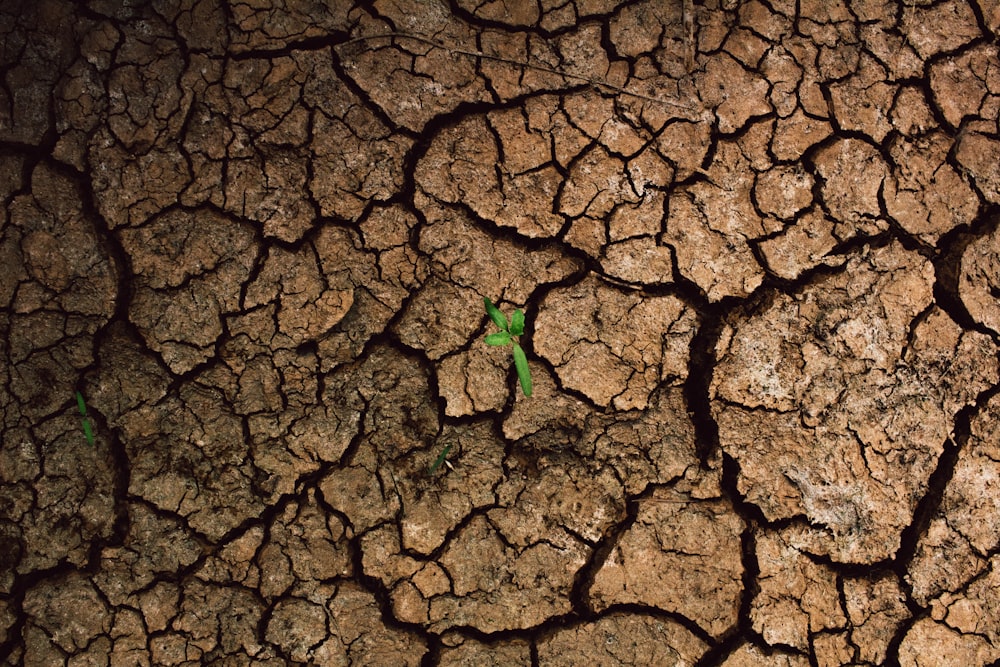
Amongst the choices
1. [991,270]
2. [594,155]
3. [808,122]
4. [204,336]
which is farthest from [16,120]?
[991,270]

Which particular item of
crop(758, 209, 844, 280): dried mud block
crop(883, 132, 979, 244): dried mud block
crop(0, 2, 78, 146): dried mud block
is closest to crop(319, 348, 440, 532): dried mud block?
crop(758, 209, 844, 280): dried mud block

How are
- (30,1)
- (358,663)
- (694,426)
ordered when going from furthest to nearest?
(30,1) < (694,426) < (358,663)

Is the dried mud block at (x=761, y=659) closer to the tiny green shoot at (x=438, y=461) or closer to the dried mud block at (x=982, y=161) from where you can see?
the tiny green shoot at (x=438, y=461)

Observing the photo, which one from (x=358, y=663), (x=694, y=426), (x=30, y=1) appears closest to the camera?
(x=358, y=663)

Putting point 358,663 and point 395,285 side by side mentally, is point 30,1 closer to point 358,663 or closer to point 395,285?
point 395,285

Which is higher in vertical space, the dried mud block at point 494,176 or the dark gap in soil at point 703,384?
the dried mud block at point 494,176

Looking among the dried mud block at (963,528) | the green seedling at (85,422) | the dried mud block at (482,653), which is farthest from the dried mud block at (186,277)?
the dried mud block at (963,528)
